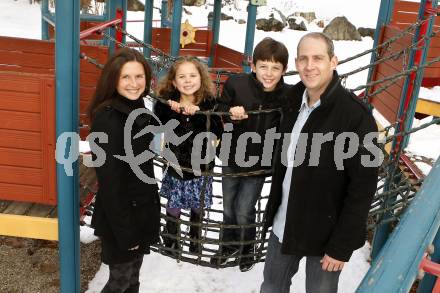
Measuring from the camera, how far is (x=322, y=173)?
1850 mm

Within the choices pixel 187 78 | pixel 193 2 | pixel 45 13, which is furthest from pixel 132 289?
pixel 193 2

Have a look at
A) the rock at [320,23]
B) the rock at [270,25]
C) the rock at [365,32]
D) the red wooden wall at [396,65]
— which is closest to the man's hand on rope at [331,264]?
the red wooden wall at [396,65]

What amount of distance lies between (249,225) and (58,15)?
4.74 ft

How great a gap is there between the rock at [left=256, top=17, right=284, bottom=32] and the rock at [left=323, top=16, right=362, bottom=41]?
1.62 metres

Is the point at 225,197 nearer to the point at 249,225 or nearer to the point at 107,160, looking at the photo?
the point at 249,225

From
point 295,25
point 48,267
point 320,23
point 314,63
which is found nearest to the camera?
point 314,63

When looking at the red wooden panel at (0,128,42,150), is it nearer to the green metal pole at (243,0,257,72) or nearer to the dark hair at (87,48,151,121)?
the dark hair at (87,48,151,121)

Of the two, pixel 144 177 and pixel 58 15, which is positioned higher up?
pixel 58 15

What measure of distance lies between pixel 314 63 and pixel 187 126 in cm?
94

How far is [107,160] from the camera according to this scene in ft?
6.67

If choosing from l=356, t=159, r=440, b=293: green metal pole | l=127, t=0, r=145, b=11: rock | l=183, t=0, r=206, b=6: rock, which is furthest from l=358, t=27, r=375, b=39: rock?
l=356, t=159, r=440, b=293: green metal pole

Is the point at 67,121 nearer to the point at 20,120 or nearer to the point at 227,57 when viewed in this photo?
the point at 20,120

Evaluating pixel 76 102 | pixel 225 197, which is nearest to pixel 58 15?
pixel 76 102

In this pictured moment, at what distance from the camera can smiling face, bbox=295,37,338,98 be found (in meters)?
1.81
